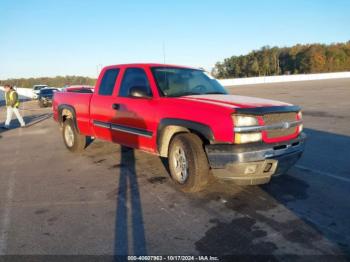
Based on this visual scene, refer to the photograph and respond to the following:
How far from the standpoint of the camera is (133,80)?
5965 millimetres

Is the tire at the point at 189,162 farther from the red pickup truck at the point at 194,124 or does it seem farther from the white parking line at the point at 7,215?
the white parking line at the point at 7,215

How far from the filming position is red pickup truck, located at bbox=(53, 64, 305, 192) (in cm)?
433

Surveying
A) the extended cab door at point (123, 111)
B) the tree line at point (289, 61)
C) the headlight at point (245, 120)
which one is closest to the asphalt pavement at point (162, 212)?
the extended cab door at point (123, 111)

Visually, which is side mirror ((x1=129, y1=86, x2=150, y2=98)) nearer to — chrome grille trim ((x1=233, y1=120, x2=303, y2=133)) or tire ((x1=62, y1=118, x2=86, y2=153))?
chrome grille trim ((x1=233, y1=120, x2=303, y2=133))

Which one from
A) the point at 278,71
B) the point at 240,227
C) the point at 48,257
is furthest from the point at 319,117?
the point at 278,71

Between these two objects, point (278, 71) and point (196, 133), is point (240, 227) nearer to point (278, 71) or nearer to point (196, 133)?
point (196, 133)

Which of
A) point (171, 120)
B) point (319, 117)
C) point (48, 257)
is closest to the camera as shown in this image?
point (48, 257)

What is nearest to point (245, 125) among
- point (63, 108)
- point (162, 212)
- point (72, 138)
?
point (162, 212)

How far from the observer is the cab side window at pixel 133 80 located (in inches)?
225

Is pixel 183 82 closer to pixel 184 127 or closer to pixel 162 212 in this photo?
pixel 184 127

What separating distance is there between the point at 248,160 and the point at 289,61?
98.9 metres

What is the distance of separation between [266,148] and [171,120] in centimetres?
143

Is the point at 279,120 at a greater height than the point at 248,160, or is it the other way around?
the point at 279,120

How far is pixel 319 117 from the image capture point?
12406 millimetres
